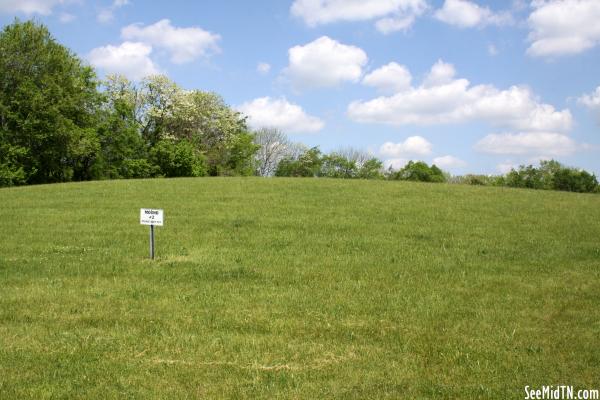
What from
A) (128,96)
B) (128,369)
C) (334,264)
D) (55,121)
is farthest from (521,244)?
(128,96)

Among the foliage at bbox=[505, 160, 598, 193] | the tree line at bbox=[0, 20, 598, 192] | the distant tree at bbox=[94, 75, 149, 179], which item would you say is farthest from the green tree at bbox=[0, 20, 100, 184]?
the foliage at bbox=[505, 160, 598, 193]

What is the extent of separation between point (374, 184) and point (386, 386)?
90.8 ft

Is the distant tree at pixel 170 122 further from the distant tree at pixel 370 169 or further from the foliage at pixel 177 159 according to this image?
the distant tree at pixel 370 169

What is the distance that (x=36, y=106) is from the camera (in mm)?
47375

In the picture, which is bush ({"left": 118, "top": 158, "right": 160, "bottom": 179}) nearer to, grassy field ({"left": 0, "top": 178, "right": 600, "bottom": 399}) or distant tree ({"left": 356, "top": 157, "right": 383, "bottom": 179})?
grassy field ({"left": 0, "top": 178, "right": 600, "bottom": 399})

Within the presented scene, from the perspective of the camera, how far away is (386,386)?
6.86 m

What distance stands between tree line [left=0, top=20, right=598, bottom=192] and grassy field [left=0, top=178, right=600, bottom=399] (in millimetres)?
28976

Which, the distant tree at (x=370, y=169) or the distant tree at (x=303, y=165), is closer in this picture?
the distant tree at (x=303, y=165)

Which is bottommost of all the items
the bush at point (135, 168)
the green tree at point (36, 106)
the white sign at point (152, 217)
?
the white sign at point (152, 217)

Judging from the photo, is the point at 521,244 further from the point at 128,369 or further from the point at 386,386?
the point at 128,369

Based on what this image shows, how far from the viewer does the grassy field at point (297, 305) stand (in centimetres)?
711

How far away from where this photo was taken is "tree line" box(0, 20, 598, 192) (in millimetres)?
47969

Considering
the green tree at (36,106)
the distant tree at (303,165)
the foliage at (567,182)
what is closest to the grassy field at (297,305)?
the green tree at (36,106)

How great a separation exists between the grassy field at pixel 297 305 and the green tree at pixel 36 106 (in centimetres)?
2804
